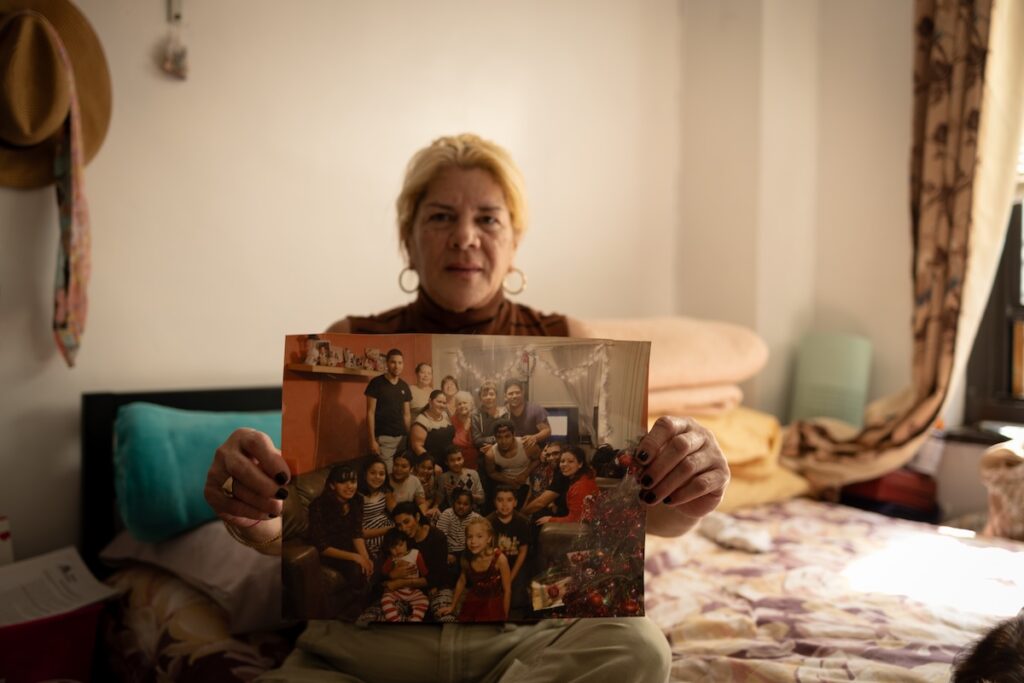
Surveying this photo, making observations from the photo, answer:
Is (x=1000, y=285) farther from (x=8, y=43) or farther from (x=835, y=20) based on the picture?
Answer: (x=8, y=43)

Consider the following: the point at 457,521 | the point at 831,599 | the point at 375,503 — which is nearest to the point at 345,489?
the point at 375,503

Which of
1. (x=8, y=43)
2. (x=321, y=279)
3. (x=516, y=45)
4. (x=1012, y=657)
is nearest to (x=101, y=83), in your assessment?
(x=8, y=43)

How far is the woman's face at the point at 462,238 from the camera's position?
1.32 metres

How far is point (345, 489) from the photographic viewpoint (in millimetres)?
949

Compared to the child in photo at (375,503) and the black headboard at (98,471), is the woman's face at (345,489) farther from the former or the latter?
the black headboard at (98,471)

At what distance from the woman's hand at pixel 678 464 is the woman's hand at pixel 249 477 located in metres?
0.45

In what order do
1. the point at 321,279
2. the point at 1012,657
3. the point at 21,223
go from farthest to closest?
1. the point at 321,279
2. the point at 21,223
3. the point at 1012,657

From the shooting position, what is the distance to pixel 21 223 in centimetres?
173

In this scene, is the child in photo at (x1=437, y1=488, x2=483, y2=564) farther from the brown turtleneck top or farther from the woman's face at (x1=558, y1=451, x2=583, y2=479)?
the brown turtleneck top

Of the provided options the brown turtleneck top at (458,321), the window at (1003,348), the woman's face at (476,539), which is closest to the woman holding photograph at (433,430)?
the woman's face at (476,539)

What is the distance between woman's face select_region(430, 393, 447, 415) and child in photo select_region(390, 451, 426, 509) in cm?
6

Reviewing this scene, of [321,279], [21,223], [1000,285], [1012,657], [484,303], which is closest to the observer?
[1012,657]

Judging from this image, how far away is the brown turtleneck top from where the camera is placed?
1343mm

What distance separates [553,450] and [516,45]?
1.99 m
